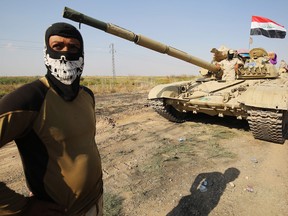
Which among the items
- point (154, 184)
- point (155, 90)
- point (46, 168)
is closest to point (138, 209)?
point (154, 184)

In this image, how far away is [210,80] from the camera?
9.12 metres

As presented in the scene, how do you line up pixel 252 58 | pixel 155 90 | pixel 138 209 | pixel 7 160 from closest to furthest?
pixel 138 209 → pixel 7 160 → pixel 155 90 → pixel 252 58

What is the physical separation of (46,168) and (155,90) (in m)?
6.68

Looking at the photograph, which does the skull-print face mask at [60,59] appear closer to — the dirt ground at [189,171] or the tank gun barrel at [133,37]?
the dirt ground at [189,171]

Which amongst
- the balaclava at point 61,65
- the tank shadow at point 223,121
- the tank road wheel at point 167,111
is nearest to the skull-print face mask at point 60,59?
the balaclava at point 61,65

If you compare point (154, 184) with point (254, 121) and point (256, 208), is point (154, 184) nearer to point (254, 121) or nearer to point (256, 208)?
point (256, 208)

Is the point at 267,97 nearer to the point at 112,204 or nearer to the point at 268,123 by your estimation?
the point at 268,123

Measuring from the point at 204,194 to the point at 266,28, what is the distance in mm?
10834

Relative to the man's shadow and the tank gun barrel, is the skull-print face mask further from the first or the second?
the tank gun barrel

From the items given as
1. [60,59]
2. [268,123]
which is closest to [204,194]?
[268,123]

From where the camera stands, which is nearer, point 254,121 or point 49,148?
point 49,148

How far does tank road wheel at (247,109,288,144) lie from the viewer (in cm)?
552

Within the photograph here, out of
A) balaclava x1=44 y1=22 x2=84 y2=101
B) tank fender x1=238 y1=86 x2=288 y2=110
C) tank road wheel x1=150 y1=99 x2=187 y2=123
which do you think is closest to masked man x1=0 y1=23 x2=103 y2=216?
balaclava x1=44 y1=22 x2=84 y2=101

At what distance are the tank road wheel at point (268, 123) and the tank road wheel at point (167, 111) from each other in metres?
2.73
